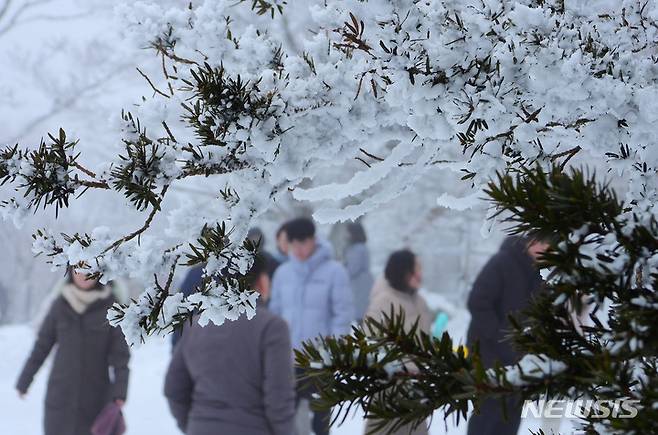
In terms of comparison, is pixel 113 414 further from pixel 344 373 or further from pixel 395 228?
pixel 395 228

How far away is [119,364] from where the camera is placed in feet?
19.3

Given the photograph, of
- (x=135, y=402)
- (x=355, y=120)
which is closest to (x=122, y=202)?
(x=135, y=402)

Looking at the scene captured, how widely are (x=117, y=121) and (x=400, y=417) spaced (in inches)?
34.3

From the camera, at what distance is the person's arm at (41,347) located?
6012mm

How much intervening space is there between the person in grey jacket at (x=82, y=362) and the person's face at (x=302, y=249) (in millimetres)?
1891

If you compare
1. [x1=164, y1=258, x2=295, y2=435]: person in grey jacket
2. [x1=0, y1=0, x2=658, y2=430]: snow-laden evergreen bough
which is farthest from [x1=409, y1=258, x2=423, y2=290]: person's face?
[x1=0, y1=0, x2=658, y2=430]: snow-laden evergreen bough

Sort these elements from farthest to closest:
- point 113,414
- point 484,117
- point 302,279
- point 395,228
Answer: point 395,228 → point 302,279 → point 113,414 → point 484,117

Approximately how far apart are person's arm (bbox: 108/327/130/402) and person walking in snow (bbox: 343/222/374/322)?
16.7 feet

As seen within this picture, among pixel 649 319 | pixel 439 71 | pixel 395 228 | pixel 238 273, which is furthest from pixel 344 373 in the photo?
pixel 395 228

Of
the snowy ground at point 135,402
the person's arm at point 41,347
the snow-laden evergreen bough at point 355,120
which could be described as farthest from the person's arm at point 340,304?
the snow-laden evergreen bough at point 355,120

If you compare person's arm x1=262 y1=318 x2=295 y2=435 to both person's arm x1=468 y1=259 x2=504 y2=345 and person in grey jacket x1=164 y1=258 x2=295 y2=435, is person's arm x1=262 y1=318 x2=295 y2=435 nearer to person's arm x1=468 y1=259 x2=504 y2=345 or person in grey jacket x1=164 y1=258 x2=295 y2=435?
person in grey jacket x1=164 y1=258 x2=295 y2=435

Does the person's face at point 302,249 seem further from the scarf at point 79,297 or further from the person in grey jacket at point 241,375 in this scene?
the person in grey jacket at point 241,375

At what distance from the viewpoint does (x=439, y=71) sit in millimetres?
1618

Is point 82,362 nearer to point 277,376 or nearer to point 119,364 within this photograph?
point 119,364
